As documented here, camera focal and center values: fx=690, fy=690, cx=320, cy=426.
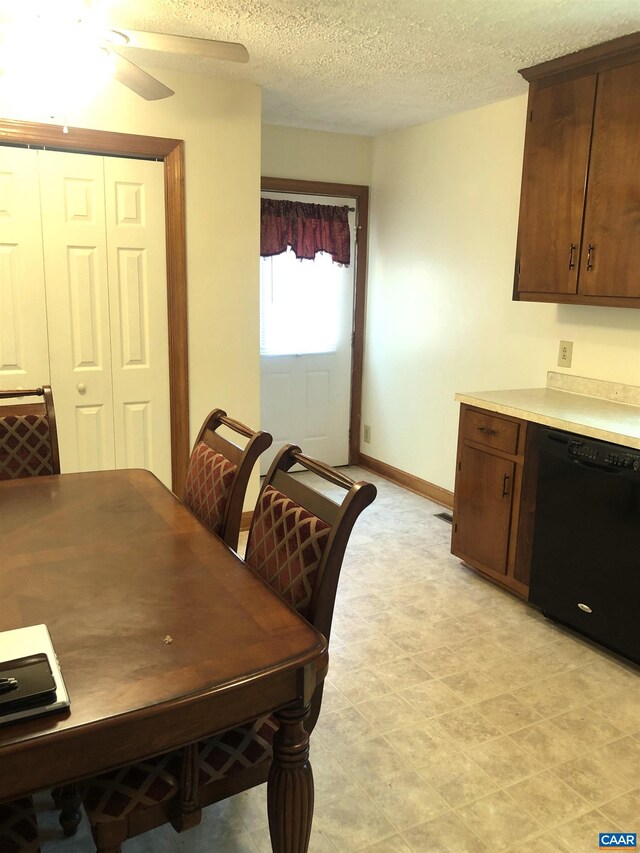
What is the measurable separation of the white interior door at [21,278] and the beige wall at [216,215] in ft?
1.37

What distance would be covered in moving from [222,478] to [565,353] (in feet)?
7.25

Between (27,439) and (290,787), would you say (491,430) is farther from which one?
(290,787)

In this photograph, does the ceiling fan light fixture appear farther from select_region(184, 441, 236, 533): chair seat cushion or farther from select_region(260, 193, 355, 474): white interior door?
select_region(260, 193, 355, 474): white interior door

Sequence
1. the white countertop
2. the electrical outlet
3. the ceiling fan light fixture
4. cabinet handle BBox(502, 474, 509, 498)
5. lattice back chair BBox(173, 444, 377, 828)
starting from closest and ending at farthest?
lattice back chair BBox(173, 444, 377, 828) → the ceiling fan light fixture → the white countertop → cabinet handle BBox(502, 474, 509, 498) → the electrical outlet

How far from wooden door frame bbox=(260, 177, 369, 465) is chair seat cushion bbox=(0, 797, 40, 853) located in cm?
406

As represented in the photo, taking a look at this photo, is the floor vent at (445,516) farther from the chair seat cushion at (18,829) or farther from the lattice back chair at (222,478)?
the chair seat cushion at (18,829)

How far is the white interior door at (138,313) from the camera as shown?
343 centimetres

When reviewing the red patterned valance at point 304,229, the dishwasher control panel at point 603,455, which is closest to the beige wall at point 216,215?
the red patterned valance at point 304,229

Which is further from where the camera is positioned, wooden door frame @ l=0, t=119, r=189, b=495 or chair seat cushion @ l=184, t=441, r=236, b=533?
wooden door frame @ l=0, t=119, r=189, b=495

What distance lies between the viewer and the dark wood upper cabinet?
112 inches

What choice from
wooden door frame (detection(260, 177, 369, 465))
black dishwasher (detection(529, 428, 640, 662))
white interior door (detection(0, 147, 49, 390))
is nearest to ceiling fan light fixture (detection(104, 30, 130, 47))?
white interior door (detection(0, 147, 49, 390))

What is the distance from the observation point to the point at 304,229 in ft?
15.9

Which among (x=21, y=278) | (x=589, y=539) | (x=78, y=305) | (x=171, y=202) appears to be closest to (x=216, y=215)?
(x=171, y=202)

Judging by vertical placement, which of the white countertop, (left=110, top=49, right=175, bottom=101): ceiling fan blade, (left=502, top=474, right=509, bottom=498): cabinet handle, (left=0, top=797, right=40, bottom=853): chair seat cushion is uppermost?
(left=110, top=49, right=175, bottom=101): ceiling fan blade
